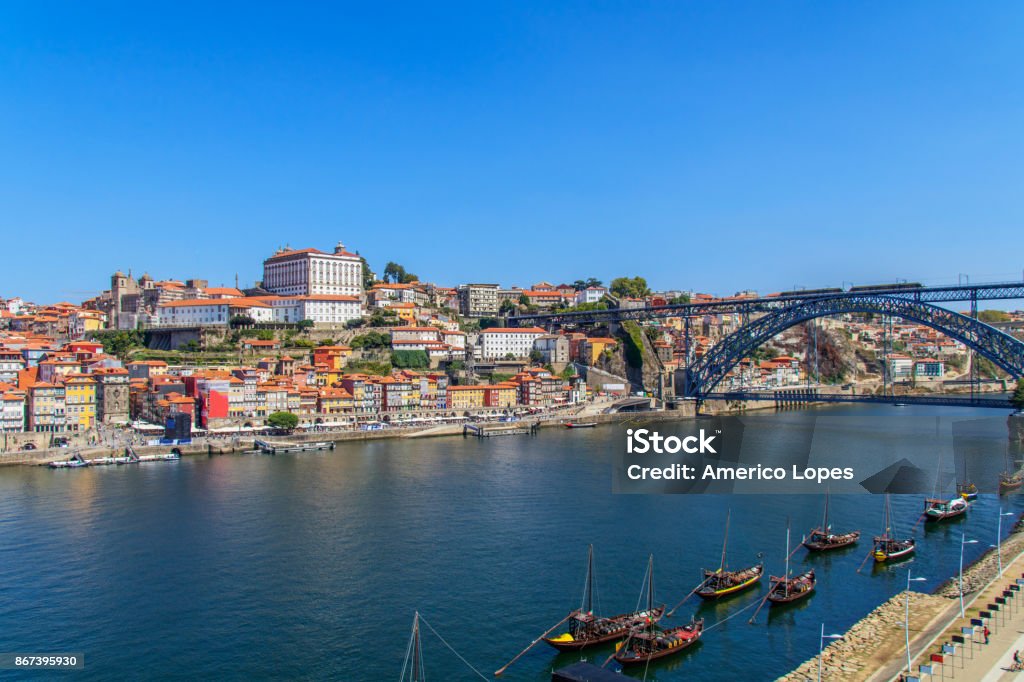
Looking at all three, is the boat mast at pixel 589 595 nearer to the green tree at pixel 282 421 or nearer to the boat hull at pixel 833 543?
the boat hull at pixel 833 543

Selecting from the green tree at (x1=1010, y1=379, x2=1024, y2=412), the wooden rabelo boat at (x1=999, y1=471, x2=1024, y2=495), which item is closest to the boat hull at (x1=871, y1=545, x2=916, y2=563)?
the wooden rabelo boat at (x1=999, y1=471, x2=1024, y2=495)

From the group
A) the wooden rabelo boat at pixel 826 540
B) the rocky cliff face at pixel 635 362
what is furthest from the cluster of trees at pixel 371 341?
the wooden rabelo boat at pixel 826 540

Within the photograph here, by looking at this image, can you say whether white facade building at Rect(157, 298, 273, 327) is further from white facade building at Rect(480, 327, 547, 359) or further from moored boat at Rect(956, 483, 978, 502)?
moored boat at Rect(956, 483, 978, 502)

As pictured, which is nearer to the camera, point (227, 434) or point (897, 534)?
point (897, 534)

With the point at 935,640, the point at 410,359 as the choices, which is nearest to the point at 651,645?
the point at 935,640

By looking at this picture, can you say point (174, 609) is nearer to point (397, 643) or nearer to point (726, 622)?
point (397, 643)

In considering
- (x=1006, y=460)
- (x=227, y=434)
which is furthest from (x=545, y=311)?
(x=1006, y=460)

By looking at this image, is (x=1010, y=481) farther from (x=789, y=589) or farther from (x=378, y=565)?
(x=378, y=565)
